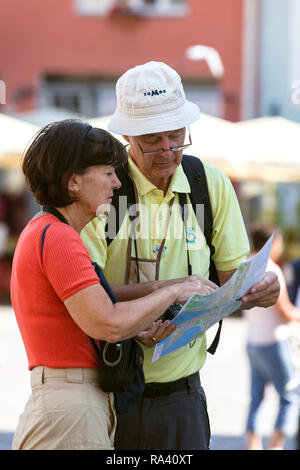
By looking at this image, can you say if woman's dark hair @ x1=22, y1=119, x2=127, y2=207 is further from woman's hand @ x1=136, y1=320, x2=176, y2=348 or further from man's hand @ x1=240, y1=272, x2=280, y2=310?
man's hand @ x1=240, y1=272, x2=280, y2=310

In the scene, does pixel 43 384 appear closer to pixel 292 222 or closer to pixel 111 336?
pixel 111 336

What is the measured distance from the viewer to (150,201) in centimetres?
271

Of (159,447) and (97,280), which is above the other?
(97,280)

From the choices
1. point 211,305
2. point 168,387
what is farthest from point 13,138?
point 211,305

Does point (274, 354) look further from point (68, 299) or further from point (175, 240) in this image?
point (68, 299)

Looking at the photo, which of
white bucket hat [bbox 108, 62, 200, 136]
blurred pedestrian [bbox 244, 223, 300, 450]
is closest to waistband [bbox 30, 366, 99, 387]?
white bucket hat [bbox 108, 62, 200, 136]

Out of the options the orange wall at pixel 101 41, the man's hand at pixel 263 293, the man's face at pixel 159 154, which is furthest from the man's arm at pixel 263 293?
the orange wall at pixel 101 41

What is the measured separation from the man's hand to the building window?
13.3m

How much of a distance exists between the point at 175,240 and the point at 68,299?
62 cm

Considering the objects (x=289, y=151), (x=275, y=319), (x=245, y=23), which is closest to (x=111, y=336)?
(x=275, y=319)

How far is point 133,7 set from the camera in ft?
50.3

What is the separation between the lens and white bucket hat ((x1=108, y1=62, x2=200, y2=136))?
8.52 feet

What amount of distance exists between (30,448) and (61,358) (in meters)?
0.26

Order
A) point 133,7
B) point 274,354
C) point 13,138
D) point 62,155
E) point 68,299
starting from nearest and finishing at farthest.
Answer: point 68,299 < point 62,155 < point 274,354 < point 13,138 < point 133,7
